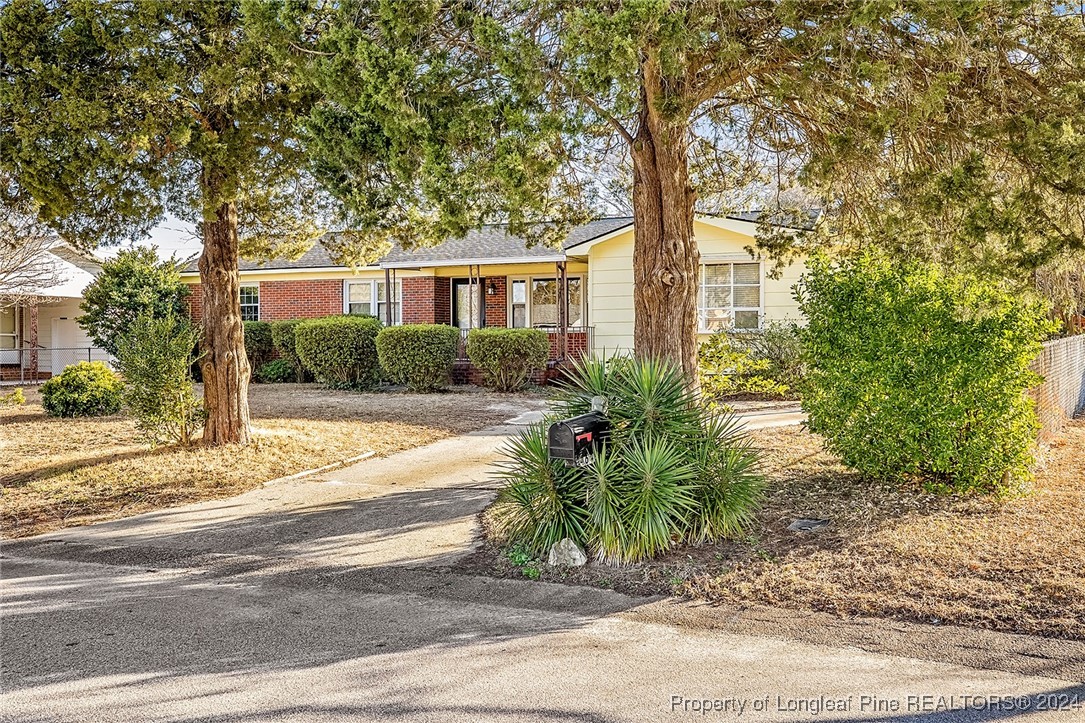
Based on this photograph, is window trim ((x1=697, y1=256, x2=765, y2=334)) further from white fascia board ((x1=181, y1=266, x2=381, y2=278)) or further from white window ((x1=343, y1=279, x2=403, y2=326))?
white fascia board ((x1=181, y1=266, x2=381, y2=278))

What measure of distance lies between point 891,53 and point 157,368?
8.57 metres

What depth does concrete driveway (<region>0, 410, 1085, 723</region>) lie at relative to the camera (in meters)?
3.55

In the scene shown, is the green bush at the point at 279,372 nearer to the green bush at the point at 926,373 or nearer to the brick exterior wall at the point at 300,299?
the brick exterior wall at the point at 300,299

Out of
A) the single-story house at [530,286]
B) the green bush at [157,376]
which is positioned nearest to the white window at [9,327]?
the single-story house at [530,286]

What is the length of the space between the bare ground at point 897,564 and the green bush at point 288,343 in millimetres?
15722

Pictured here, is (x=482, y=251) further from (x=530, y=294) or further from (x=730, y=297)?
(x=730, y=297)

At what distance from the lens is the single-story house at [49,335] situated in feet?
74.9

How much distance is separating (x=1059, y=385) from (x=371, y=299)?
16.5m

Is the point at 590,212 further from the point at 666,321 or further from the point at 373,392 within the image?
the point at 373,392

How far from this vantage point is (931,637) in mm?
4246

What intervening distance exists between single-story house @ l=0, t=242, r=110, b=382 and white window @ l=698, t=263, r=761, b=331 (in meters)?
16.1

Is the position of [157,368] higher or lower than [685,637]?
higher

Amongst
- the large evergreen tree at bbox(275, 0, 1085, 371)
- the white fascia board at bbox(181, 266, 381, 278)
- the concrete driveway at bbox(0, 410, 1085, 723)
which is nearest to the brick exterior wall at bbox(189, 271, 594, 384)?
the white fascia board at bbox(181, 266, 381, 278)

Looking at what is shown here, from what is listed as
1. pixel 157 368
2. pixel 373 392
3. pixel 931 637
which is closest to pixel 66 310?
pixel 373 392
